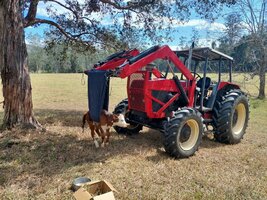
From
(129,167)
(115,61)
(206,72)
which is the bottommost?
(129,167)

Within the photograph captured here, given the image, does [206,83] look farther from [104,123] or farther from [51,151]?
[51,151]

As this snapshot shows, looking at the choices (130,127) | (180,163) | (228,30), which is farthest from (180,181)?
(228,30)

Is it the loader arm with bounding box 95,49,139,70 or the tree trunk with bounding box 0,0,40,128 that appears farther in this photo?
the tree trunk with bounding box 0,0,40,128

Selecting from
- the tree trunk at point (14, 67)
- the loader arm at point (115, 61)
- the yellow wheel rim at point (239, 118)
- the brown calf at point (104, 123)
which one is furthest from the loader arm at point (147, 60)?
the tree trunk at point (14, 67)

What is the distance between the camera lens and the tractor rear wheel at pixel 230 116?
6.55 metres

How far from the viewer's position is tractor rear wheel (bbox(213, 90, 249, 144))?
21.5 ft

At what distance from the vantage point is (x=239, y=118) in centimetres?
738

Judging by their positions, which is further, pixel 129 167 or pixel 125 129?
pixel 125 129

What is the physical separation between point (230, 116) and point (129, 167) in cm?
292

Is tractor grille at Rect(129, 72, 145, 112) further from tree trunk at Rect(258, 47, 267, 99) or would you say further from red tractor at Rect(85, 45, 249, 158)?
tree trunk at Rect(258, 47, 267, 99)

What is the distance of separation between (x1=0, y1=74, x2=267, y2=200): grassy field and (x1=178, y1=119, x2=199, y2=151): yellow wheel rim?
0.27 m

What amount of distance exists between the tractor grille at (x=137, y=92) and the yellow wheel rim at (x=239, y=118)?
2630mm

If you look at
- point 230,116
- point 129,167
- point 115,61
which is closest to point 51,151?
point 129,167

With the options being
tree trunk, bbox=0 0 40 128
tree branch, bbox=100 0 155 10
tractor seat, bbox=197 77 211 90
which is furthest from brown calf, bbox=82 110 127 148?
tree branch, bbox=100 0 155 10
